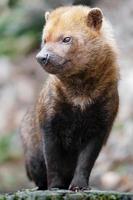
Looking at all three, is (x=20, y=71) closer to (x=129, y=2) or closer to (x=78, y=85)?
(x=129, y=2)

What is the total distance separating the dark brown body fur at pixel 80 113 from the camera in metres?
7.87

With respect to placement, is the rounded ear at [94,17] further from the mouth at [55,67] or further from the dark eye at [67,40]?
the mouth at [55,67]

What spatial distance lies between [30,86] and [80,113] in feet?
25.1

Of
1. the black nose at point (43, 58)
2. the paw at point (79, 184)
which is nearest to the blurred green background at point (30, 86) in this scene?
the paw at point (79, 184)

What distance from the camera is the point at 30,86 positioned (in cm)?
1548

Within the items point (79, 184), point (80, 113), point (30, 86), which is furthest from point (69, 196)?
point (30, 86)

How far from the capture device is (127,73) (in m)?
13.8

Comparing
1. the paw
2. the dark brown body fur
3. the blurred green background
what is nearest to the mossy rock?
the paw

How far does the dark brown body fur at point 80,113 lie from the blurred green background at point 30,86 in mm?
3977

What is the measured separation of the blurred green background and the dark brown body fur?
13.0ft

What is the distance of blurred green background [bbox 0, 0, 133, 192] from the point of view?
12773 mm

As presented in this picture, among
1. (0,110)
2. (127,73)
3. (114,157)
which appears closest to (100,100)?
(114,157)

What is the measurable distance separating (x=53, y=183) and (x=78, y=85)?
876 mm

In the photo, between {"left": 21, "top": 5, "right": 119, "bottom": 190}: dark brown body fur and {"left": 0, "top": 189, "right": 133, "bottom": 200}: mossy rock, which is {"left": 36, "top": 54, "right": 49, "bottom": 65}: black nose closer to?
{"left": 21, "top": 5, "right": 119, "bottom": 190}: dark brown body fur
